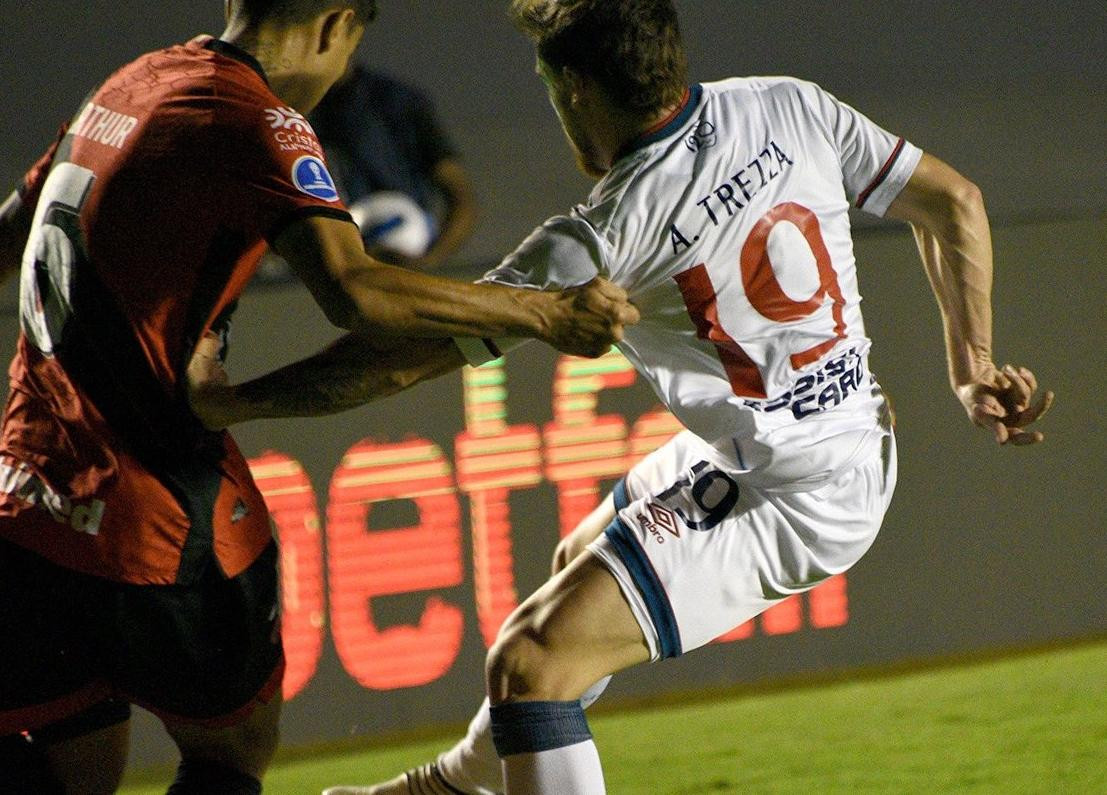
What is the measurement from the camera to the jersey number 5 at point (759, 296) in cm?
229

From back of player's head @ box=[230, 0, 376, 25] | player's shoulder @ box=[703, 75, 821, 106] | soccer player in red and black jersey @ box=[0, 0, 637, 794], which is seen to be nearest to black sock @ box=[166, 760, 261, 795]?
soccer player in red and black jersey @ box=[0, 0, 637, 794]

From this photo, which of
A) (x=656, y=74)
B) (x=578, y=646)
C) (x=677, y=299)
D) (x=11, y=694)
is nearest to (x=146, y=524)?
(x=11, y=694)

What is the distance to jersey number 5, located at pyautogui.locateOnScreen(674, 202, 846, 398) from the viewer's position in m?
2.29

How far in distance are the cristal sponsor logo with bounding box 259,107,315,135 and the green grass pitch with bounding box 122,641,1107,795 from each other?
6.10 feet

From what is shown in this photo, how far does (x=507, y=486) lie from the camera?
3.90 metres

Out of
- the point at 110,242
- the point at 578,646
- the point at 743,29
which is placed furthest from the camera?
the point at 743,29

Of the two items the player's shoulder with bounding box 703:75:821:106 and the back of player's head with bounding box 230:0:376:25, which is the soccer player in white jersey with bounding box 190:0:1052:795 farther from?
the back of player's head with bounding box 230:0:376:25

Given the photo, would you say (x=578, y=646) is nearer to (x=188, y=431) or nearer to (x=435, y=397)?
(x=188, y=431)

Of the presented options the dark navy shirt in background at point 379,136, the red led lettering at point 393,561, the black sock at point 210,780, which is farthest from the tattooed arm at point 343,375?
the dark navy shirt in background at point 379,136

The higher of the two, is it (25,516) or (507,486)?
(25,516)

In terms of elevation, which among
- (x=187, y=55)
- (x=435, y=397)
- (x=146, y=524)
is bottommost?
(x=435, y=397)

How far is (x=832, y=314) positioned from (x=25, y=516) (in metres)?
A: 1.22

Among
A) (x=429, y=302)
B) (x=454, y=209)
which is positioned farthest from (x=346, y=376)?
(x=454, y=209)

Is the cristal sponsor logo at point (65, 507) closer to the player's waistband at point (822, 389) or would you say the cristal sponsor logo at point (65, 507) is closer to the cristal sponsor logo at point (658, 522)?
the cristal sponsor logo at point (658, 522)
